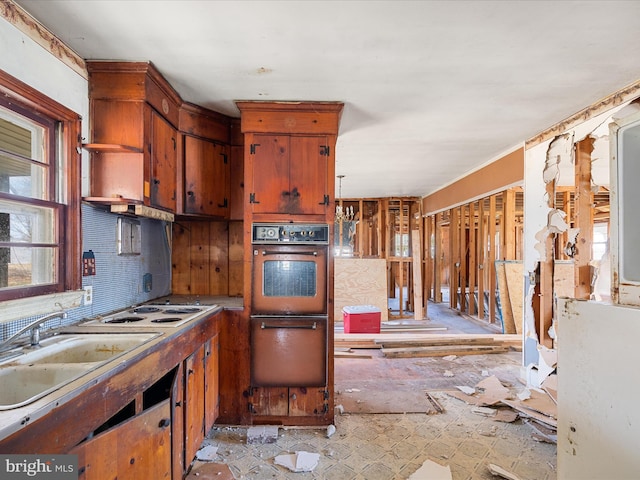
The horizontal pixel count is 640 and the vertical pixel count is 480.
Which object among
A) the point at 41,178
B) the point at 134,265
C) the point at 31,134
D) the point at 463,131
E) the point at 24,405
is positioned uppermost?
the point at 463,131

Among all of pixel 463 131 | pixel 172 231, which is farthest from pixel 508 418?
pixel 172 231

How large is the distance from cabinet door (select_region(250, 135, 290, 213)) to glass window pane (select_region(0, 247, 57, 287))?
4.25 feet

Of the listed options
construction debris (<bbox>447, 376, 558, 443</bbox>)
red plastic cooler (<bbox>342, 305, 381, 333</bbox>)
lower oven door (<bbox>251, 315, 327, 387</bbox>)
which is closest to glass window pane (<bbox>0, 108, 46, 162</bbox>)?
lower oven door (<bbox>251, 315, 327, 387</bbox>)

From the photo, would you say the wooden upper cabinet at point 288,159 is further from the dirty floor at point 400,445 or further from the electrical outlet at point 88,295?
the dirty floor at point 400,445

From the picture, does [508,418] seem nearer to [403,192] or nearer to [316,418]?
[316,418]

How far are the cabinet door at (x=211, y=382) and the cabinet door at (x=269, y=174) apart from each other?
3.47ft

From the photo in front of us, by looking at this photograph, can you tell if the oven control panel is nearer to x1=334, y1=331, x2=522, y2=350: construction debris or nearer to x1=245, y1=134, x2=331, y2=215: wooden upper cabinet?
x1=245, y1=134, x2=331, y2=215: wooden upper cabinet

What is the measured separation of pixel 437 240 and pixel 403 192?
4.27 feet

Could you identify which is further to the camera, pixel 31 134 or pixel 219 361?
pixel 219 361

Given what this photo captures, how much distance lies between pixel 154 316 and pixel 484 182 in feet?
14.3

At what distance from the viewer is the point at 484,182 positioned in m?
4.64

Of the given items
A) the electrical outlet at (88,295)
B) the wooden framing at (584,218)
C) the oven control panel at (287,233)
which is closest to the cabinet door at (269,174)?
the oven control panel at (287,233)

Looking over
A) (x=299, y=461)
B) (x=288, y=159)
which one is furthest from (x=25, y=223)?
(x=299, y=461)

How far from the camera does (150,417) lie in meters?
1.54
